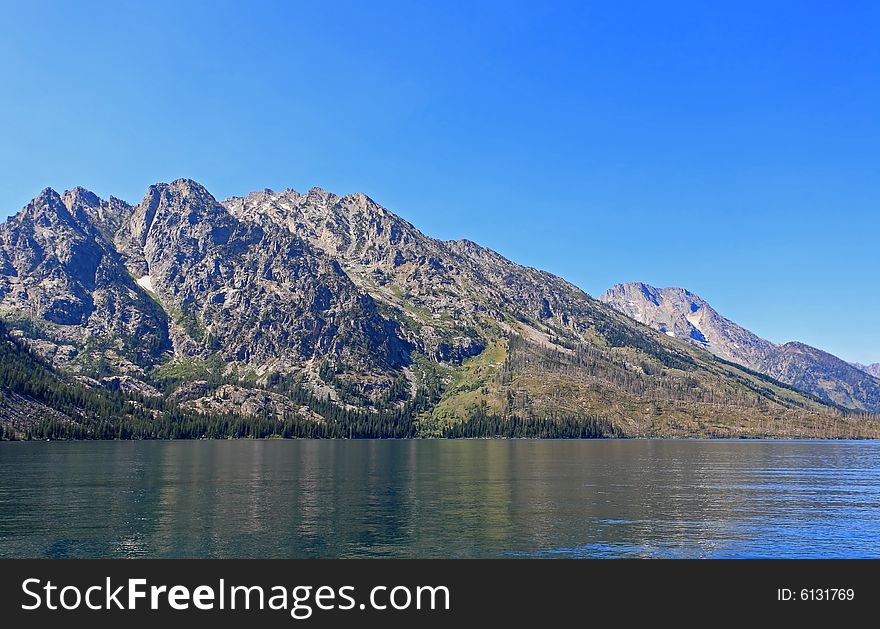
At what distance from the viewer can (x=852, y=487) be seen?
488 feet

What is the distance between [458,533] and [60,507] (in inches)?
2704

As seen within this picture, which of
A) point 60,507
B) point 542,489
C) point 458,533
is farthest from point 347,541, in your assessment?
point 542,489

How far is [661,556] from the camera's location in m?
73.1
